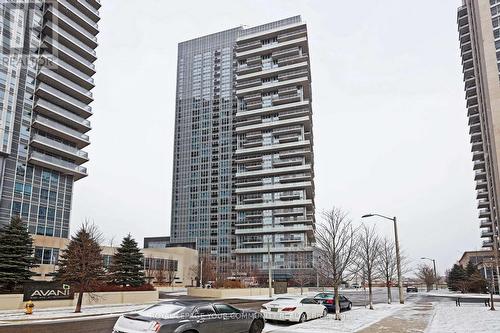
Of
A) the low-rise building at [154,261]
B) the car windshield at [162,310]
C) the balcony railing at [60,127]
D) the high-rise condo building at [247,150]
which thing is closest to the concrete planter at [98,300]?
the car windshield at [162,310]

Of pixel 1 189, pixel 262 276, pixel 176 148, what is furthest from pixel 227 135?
pixel 1 189

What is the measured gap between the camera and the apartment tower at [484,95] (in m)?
92.7

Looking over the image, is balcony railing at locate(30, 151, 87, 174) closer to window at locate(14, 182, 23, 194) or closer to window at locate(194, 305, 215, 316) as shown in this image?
window at locate(14, 182, 23, 194)

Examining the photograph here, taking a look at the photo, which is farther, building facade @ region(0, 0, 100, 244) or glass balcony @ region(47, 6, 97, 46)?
glass balcony @ region(47, 6, 97, 46)

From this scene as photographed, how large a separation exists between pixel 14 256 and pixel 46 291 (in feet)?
27.7

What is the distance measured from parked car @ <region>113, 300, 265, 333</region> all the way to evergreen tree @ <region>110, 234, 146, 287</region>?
2848 cm

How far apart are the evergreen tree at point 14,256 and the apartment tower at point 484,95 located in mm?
83504

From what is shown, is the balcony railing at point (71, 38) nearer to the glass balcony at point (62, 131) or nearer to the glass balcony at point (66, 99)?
the glass balcony at point (66, 99)

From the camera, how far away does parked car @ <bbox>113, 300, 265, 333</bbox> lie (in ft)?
34.5

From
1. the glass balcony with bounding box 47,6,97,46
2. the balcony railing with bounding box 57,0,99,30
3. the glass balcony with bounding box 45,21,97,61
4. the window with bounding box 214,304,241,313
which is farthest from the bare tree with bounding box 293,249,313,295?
the window with bounding box 214,304,241,313

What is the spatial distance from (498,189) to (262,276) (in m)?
56.8

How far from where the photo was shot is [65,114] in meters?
72.6

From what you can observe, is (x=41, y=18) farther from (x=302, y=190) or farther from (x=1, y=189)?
(x=302, y=190)

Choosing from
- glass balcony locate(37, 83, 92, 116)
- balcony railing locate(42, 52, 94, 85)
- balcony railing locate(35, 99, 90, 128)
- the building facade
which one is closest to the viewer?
the building facade
